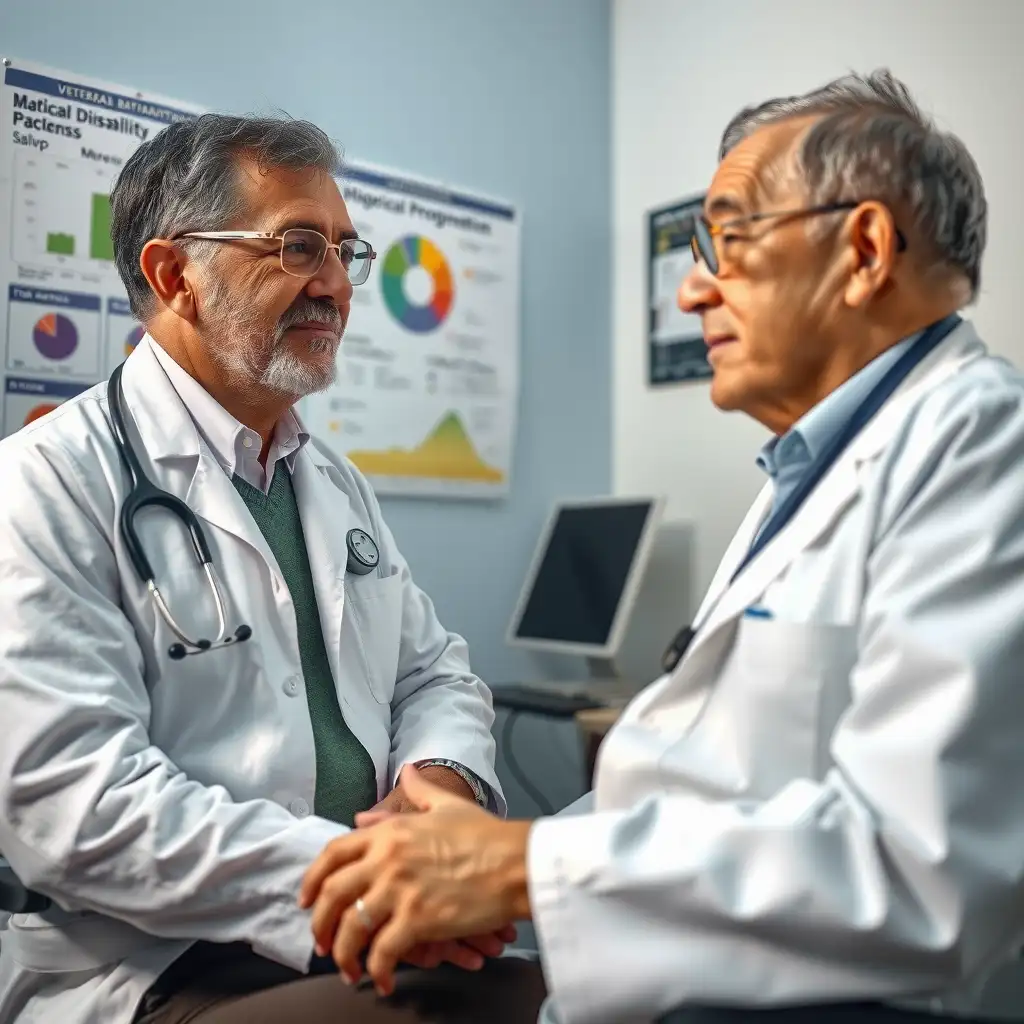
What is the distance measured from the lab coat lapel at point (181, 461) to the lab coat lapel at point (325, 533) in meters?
0.11

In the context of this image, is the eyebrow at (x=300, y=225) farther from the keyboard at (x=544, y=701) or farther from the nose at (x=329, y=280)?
the keyboard at (x=544, y=701)

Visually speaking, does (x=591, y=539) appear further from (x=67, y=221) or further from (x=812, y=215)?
(x=812, y=215)

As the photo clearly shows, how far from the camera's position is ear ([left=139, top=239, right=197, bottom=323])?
150 cm

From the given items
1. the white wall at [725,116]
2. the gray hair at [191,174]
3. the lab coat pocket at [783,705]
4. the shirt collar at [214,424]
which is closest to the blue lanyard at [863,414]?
the lab coat pocket at [783,705]

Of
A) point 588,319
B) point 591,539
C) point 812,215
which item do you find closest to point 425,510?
point 591,539

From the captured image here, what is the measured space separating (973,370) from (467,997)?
0.76 metres

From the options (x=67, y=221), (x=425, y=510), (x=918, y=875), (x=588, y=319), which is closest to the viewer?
(x=918, y=875)

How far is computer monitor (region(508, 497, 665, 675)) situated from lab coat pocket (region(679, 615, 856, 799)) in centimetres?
157

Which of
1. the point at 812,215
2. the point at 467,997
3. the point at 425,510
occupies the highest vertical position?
the point at 812,215

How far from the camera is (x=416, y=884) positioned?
33.9 inches

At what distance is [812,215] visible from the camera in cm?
97

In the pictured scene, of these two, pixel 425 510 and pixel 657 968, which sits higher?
pixel 425 510

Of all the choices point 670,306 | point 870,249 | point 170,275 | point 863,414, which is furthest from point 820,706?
point 670,306

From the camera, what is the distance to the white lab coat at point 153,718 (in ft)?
3.56
